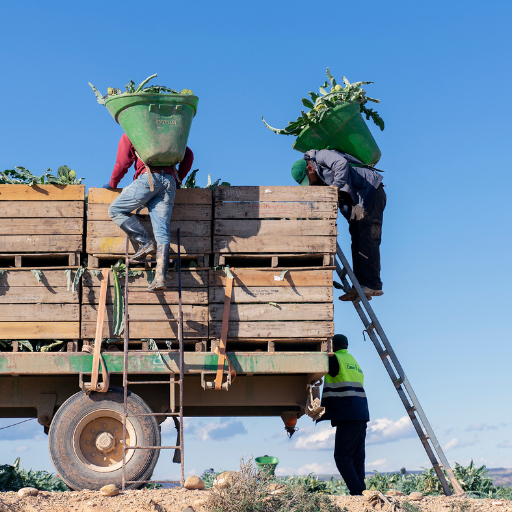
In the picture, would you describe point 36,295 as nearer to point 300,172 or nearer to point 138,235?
point 138,235

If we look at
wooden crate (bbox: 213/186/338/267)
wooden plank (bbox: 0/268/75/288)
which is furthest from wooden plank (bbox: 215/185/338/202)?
wooden plank (bbox: 0/268/75/288)

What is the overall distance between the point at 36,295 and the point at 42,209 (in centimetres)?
96

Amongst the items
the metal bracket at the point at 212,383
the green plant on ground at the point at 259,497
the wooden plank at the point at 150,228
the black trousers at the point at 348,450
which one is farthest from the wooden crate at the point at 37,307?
the black trousers at the point at 348,450

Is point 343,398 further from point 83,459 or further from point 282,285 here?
point 83,459

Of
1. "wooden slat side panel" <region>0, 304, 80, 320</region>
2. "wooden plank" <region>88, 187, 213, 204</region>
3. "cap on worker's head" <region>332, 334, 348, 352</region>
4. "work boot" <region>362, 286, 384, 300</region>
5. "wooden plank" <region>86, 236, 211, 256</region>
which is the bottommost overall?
"cap on worker's head" <region>332, 334, 348, 352</region>

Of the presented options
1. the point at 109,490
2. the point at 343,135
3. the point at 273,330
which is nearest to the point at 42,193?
the point at 273,330

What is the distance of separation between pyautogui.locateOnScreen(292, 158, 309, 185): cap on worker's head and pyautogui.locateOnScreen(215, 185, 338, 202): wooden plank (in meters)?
0.99

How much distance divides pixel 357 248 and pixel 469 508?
3.28 metres

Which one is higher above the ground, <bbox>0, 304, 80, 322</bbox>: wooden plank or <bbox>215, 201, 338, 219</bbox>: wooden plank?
<bbox>215, 201, 338, 219</bbox>: wooden plank

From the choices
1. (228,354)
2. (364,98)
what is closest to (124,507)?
(228,354)

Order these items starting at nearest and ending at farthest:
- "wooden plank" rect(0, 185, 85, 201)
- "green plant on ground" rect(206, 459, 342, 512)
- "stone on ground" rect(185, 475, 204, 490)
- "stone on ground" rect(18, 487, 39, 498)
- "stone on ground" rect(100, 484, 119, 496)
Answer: "green plant on ground" rect(206, 459, 342, 512), "stone on ground" rect(18, 487, 39, 498), "stone on ground" rect(100, 484, 119, 496), "stone on ground" rect(185, 475, 204, 490), "wooden plank" rect(0, 185, 85, 201)

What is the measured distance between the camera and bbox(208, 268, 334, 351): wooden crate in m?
7.57

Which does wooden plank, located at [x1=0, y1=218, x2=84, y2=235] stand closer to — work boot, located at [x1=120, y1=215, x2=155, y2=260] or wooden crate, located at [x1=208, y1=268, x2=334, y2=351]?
work boot, located at [x1=120, y1=215, x2=155, y2=260]

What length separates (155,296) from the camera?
7629mm
